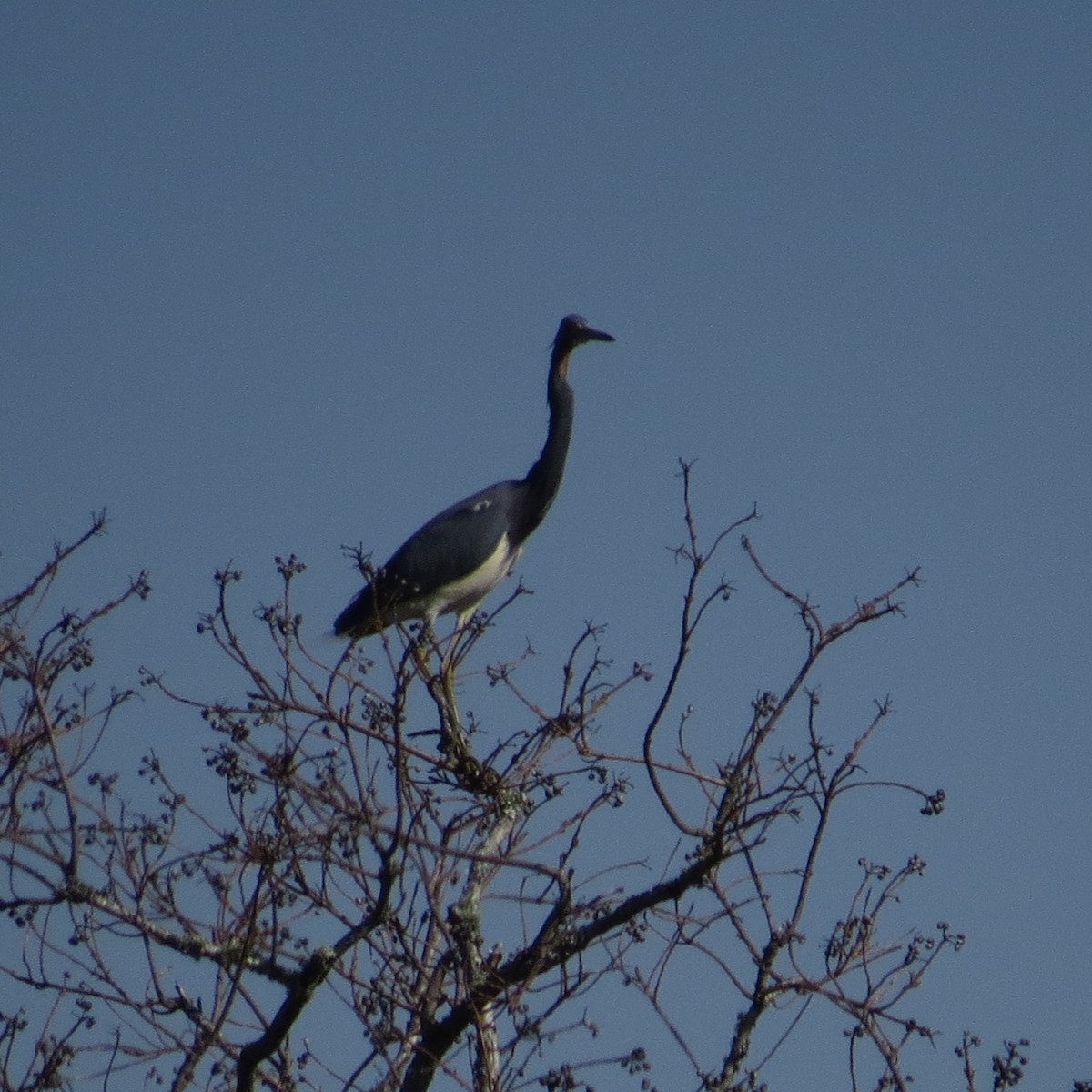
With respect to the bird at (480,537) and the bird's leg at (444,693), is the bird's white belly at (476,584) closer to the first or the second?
the bird at (480,537)

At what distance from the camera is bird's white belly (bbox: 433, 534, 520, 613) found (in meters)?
8.93

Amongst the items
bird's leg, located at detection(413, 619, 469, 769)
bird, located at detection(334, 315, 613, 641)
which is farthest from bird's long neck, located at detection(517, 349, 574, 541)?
bird's leg, located at detection(413, 619, 469, 769)

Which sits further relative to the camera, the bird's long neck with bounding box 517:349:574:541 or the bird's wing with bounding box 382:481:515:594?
the bird's long neck with bounding box 517:349:574:541

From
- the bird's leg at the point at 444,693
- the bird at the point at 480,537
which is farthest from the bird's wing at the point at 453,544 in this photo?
the bird's leg at the point at 444,693

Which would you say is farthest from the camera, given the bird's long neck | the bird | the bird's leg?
the bird's long neck

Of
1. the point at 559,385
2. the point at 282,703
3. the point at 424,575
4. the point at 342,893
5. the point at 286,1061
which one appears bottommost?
the point at 286,1061

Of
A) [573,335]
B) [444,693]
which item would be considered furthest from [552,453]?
[444,693]

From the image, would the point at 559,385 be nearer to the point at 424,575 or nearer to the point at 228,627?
the point at 424,575

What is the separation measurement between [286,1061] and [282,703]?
1.04 meters

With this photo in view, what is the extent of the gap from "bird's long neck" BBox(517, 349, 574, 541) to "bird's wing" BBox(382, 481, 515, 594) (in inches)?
6.9

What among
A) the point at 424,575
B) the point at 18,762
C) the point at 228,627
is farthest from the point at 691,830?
the point at 424,575

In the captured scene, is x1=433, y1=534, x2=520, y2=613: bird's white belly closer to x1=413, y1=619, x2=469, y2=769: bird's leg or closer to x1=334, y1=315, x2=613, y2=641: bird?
x1=334, y1=315, x2=613, y2=641: bird

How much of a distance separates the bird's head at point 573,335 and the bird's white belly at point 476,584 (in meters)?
1.37

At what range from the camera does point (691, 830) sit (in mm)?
4730
